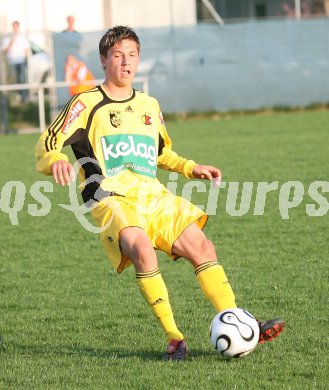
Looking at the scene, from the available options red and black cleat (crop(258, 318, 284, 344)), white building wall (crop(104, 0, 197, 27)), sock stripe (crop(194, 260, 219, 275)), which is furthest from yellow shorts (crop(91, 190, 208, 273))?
white building wall (crop(104, 0, 197, 27))

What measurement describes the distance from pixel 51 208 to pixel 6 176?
2.91 m

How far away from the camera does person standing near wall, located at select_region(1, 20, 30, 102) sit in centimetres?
2217

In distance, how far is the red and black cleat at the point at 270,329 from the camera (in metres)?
5.13

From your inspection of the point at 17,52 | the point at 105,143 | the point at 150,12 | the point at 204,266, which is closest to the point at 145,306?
the point at 204,266

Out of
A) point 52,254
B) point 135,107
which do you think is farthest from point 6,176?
point 135,107

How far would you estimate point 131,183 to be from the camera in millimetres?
5520

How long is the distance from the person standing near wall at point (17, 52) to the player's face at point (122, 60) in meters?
16.9

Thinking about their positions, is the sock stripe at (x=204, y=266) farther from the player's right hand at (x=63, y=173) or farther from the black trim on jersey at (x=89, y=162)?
the player's right hand at (x=63, y=173)

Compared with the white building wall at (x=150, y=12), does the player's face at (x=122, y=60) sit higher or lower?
higher

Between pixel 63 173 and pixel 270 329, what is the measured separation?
4.11 ft

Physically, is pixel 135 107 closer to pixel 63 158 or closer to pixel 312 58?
pixel 63 158

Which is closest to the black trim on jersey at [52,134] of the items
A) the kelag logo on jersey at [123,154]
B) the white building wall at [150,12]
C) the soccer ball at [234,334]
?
the kelag logo on jersey at [123,154]

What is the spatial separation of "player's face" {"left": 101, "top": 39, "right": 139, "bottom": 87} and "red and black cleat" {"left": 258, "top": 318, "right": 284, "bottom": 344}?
1.45 metres

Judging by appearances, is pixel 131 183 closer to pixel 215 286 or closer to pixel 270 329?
pixel 215 286
